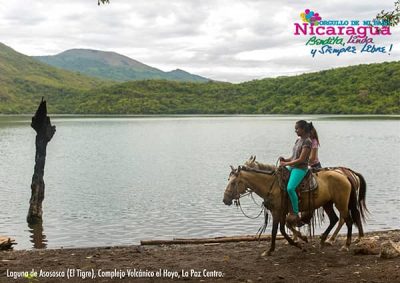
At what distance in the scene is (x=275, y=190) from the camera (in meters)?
11.1

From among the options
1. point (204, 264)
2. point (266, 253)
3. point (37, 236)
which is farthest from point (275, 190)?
point (37, 236)

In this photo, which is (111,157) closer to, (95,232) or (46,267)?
(95,232)

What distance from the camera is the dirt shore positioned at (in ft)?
30.9

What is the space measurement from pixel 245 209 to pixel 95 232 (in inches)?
291

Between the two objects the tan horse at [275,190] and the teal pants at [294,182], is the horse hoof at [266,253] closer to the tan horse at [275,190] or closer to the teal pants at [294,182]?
the tan horse at [275,190]

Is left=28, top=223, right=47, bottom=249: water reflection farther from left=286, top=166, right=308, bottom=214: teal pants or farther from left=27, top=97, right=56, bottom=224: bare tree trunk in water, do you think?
left=286, top=166, right=308, bottom=214: teal pants

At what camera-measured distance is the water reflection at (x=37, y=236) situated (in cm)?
1694

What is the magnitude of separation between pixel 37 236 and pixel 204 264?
9.85 m

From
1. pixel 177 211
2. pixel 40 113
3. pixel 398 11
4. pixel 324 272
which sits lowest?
pixel 177 211

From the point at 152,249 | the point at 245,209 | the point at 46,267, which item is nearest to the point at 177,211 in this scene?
the point at 245,209

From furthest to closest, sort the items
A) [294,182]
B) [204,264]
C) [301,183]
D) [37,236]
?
[37,236] → [301,183] → [294,182] → [204,264]

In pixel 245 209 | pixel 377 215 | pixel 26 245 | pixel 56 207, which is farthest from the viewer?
pixel 56 207

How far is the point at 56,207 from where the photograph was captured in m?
24.7

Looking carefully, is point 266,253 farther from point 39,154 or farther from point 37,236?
point 39,154
